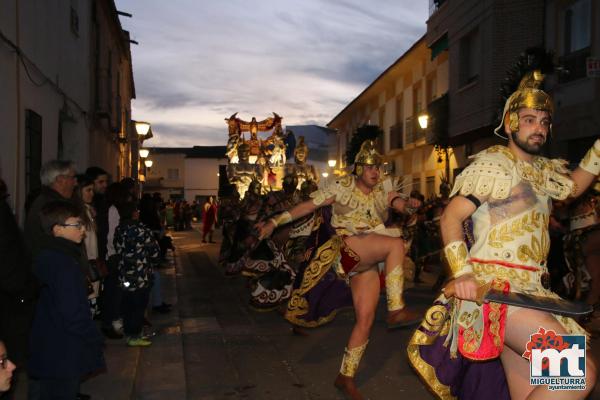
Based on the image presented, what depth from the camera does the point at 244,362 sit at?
23.1 feet

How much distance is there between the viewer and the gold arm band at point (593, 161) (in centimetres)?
395

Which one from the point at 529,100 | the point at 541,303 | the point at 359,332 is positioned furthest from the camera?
the point at 359,332

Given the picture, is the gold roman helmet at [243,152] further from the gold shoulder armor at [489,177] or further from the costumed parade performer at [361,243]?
the gold shoulder armor at [489,177]

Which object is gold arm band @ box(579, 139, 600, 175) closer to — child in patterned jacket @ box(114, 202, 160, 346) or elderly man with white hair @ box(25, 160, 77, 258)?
elderly man with white hair @ box(25, 160, 77, 258)

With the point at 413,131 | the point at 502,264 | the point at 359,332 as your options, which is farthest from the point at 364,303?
the point at 413,131

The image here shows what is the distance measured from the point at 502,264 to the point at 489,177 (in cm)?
47

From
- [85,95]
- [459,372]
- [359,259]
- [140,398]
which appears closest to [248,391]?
[140,398]

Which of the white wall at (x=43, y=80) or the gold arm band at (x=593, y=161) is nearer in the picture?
the gold arm band at (x=593, y=161)

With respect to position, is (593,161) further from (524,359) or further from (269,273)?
(269,273)

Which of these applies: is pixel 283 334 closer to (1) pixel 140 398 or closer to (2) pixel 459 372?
(1) pixel 140 398

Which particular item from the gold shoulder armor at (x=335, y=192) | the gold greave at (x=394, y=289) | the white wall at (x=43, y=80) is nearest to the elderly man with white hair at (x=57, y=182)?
the gold shoulder armor at (x=335, y=192)

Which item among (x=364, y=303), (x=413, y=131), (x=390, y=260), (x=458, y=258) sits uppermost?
(x=413, y=131)

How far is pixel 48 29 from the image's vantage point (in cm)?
1128

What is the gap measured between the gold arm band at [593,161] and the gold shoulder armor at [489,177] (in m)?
0.50
